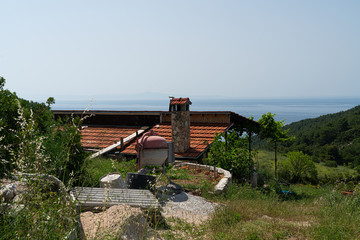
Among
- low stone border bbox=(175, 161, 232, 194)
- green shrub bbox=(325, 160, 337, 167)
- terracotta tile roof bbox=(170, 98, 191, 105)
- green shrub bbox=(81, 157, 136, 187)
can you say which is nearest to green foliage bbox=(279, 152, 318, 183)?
terracotta tile roof bbox=(170, 98, 191, 105)

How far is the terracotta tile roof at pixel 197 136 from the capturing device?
47.2 ft

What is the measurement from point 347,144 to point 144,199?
5271 cm

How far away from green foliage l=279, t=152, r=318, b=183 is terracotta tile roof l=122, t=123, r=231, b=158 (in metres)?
13.3

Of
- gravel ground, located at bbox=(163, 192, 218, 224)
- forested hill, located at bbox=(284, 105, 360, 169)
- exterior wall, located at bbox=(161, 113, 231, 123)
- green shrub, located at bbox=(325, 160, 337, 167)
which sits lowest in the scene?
green shrub, located at bbox=(325, 160, 337, 167)

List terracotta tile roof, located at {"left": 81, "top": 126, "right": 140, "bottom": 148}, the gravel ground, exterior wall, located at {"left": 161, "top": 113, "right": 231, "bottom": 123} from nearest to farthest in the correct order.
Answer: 1. the gravel ground
2. terracotta tile roof, located at {"left": 81, "top": 126, "right": 140, "bottom": 148}
3. exterior wall, located at {"left": 161, "top": 113, "right": 231, "bottom": 123}

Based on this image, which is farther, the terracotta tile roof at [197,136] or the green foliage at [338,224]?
the terracotta tile roof at [197,136]

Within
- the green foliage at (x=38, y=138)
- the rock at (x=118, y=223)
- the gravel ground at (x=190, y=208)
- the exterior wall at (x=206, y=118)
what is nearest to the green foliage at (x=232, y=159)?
the exterior wall at (x=206, y=118)

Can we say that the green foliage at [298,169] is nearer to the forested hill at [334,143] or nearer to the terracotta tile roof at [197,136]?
the terracotta tile roof at [197,136]

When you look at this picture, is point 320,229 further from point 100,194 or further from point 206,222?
point 100,194

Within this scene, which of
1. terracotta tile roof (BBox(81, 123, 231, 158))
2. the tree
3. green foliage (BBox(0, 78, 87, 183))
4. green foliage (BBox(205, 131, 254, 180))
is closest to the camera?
green foliage (BBox(0, 78, 87, 183))

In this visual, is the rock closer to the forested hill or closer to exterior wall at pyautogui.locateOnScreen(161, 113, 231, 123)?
exterior wall at pyautogui.locateOnScreen(161, 113, 231, 123)

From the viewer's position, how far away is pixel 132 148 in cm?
1495

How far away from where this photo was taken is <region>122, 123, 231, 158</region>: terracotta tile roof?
47.2ft

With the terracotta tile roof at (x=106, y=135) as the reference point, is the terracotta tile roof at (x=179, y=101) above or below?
above
